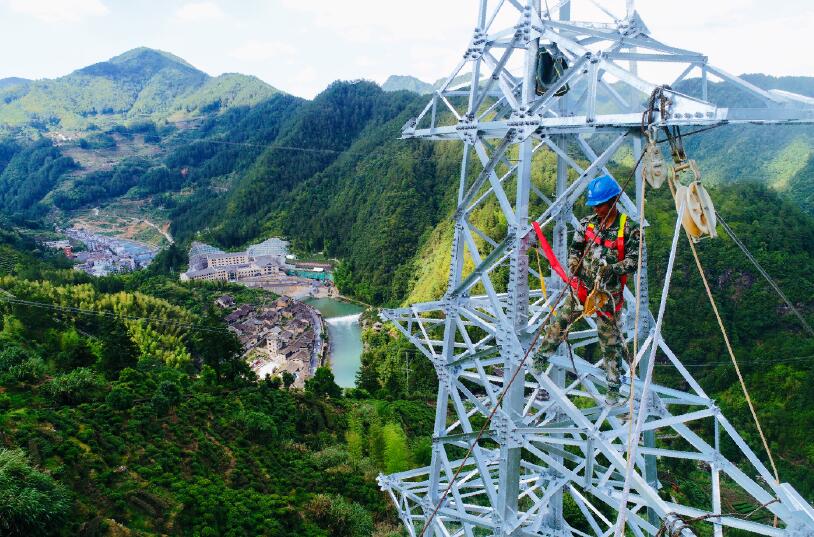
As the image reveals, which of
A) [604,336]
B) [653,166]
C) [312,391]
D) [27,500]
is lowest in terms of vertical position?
[312,391]

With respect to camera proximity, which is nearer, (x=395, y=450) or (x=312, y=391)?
(x=395, y=450)

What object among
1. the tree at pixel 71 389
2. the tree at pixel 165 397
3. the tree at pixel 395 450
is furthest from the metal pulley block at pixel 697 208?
the tree at pixel 71 389

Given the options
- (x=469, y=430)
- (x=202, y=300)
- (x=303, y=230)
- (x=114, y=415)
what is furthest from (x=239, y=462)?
(x=303, y=230)

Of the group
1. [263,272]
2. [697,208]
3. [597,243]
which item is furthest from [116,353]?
[263,272]

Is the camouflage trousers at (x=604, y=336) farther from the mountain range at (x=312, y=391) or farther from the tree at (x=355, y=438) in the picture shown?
the tree at (x=355, y=438)

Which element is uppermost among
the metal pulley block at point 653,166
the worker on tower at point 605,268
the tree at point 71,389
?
the metal pulley block at point 653,166

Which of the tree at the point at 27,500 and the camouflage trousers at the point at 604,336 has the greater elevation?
the camouflage trousers at the point at 604,336

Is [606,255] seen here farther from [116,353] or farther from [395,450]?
[116,353]
